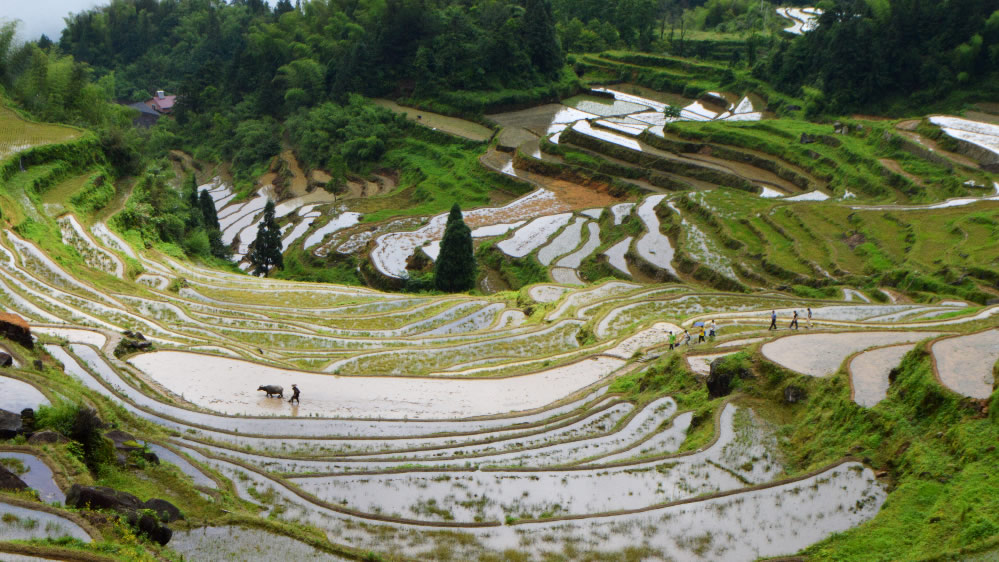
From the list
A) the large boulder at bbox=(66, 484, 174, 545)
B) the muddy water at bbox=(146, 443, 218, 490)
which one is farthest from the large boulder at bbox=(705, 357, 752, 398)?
the large boulder at bbox=(66, 484, 174, 545)

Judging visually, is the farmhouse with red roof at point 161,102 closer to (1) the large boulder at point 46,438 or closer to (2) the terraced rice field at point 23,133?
(2) the terraced rice field at point 23,133

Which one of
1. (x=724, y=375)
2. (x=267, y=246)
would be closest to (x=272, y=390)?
(x=724, y=375)

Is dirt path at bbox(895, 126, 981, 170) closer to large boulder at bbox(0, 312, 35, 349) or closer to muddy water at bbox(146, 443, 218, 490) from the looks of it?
muddy water at bbox(146, 443, 218, 490)

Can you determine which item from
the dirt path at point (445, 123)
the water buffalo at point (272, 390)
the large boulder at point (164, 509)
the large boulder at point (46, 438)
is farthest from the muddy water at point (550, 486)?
the dirt path at point (445, 123)

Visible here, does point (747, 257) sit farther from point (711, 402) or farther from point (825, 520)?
point (825, 520)

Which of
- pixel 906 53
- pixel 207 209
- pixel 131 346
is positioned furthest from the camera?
pixel 906 53

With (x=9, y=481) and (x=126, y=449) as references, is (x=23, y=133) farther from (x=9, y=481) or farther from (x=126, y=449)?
(x=9, y=481)
